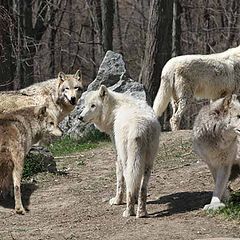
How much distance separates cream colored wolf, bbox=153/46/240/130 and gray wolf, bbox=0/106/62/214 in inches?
142

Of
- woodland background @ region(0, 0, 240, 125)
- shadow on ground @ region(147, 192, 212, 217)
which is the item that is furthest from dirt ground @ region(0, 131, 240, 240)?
woodland background @ region(0, 0, 240, 125)

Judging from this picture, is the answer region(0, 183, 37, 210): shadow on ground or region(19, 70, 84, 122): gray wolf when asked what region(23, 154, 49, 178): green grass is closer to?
region(0, 183, 37, 210): shadow on ground

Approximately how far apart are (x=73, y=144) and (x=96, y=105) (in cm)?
517

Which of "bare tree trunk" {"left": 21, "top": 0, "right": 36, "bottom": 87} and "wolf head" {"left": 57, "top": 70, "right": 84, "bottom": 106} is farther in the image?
"bare tree trunk" {"left": 21, "top": 0, "right": 36, "bottom": 87}

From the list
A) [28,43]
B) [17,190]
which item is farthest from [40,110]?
[28,43]

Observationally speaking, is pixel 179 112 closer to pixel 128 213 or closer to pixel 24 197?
pixel 24 197

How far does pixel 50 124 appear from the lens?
28.2 feet

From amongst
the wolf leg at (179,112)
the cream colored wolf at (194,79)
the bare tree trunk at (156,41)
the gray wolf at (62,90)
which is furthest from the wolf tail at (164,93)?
the bare tree trunk at (156,41)

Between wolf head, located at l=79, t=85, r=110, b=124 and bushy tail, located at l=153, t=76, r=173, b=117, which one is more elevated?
wolf head, located at l=79, t=85, r=110, b=124

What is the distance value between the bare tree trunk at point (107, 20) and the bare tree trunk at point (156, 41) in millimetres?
6831

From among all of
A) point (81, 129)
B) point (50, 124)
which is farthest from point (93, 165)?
point (81, 129)

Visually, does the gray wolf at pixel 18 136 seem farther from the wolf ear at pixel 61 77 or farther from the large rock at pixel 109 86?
the large rock at pixel 109 86

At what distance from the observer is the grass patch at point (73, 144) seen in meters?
12.0

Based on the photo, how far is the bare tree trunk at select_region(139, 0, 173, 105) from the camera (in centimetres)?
1495
